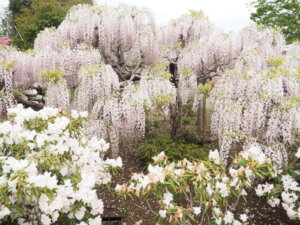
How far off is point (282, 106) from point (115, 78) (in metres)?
2.94

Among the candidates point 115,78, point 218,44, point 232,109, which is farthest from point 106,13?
point 232,109

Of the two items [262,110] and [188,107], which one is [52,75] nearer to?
[262,110]

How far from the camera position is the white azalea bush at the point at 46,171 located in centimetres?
180

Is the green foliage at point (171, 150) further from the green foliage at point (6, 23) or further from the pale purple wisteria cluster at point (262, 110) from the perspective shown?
the green foliage at point (6, 23)

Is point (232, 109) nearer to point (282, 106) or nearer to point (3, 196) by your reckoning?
point (282, 106)

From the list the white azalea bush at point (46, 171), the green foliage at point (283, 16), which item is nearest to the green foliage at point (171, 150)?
the white azalea bush at point (46, 171)

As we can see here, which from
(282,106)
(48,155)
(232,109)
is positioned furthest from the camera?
(232,109)

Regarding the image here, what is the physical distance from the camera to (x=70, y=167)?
2.40 metres

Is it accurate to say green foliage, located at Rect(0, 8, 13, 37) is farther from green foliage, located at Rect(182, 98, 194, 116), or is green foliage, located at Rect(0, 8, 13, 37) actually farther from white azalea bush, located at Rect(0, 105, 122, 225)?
white azalea bush, located at Rect(0, 105, 122, 225)

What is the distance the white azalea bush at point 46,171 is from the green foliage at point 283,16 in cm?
1407

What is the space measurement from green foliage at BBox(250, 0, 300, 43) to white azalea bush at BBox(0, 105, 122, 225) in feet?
46.2

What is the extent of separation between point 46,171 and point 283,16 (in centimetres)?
1640

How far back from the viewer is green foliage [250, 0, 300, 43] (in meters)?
14.7

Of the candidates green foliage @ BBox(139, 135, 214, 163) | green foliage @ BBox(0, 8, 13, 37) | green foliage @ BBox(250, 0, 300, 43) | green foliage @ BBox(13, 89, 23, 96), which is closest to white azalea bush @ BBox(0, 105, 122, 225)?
green foliage @ BBox(139, 135, 214, 163)
